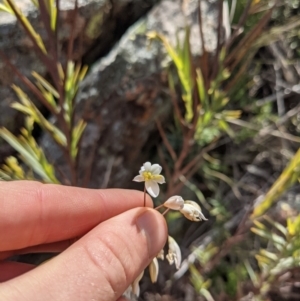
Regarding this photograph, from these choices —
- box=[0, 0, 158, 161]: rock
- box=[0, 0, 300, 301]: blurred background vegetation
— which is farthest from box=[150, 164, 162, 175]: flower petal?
box=[0, 0, 158, 161]: rock

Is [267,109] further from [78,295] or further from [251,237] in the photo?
[78,295]

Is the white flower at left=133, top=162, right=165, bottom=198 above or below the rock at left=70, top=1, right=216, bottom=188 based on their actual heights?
above

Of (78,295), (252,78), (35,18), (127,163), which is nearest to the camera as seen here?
(78,295)

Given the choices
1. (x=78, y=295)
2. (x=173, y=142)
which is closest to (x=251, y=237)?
(x=173, y=142)

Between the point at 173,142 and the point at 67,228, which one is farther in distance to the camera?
the point at 173,142

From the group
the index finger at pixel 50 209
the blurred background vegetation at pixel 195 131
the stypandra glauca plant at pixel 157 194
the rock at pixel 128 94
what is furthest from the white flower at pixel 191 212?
the rock at pixel 128 94

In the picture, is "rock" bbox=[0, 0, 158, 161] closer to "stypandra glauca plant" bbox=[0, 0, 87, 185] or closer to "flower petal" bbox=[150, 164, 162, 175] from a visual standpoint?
"stypandra glauca plant" bbox=[0, 0, 87, 185]
